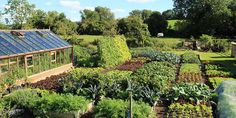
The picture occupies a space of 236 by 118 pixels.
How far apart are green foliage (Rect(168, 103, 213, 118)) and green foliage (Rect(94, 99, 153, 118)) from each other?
4.53ft

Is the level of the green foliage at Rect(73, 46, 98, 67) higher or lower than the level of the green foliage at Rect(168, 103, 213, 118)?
higher

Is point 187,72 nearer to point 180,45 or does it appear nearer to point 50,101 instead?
point 50,101

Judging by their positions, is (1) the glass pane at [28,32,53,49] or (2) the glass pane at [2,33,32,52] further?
(1) the glass pane at [28,32,53,49]

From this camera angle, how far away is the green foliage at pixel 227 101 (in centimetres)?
1222

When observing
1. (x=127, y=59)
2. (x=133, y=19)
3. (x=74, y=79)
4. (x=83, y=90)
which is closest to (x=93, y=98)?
(x=83, y=90)

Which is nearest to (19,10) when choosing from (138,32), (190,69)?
(138,32)

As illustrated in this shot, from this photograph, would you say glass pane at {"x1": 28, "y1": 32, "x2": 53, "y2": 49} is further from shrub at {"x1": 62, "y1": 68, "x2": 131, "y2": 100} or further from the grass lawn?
the grass lawn

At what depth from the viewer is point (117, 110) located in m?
→ 12.3

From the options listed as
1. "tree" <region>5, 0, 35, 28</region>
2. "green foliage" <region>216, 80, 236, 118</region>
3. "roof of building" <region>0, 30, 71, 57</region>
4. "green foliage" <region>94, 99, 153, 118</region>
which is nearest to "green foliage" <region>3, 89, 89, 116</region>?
"green foliage" <region>94, 99, 153, 118</region>

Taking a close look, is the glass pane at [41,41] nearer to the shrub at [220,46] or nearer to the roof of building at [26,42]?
the roof of building at [26,42]

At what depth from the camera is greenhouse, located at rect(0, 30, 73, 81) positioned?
1988 cm

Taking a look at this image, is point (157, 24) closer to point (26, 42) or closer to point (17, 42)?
point (26, 42)

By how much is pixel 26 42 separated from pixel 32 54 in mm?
1096

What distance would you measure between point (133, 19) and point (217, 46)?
10.6m
